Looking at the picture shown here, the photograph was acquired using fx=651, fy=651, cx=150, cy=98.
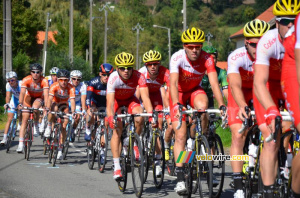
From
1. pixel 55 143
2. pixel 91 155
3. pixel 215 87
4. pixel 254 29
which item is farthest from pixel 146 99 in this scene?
pixel 55 143

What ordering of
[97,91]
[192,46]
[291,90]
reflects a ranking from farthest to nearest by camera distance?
[97,91], [192,46], [291,90]

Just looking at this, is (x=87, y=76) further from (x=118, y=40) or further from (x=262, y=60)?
(x=118, y=40)

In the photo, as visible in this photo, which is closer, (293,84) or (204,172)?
(293,84)

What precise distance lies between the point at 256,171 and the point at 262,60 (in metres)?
1.51

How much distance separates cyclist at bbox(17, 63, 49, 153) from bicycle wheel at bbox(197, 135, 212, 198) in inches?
283

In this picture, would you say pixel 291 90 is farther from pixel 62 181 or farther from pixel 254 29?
pixel 62 181

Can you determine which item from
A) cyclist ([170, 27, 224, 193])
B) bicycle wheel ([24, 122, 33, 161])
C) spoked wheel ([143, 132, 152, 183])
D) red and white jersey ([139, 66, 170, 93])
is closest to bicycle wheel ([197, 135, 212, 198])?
cyclist ([170, 27, 224, 193])

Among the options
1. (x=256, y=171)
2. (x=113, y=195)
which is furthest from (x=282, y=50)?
(x=113, y=195)

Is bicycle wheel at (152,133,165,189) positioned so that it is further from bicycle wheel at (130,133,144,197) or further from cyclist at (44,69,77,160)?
cyclist at (44,69,77,160)

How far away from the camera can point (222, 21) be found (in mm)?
164750

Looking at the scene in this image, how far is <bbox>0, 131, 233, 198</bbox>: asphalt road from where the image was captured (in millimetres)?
9219

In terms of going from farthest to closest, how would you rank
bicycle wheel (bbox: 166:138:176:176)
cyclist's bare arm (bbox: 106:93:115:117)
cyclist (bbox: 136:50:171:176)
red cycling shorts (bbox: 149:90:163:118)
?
red cycling shorts (bbox: 149:90:163:118)
cyclist (bbox: 136:50:171:176)
bicycle wheel (bbox: 166:138:176:176)
cyclist's bare arm (bbox: 106:93:115:117)

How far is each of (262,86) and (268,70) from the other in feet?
0.70

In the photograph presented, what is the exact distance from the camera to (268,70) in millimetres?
5645
